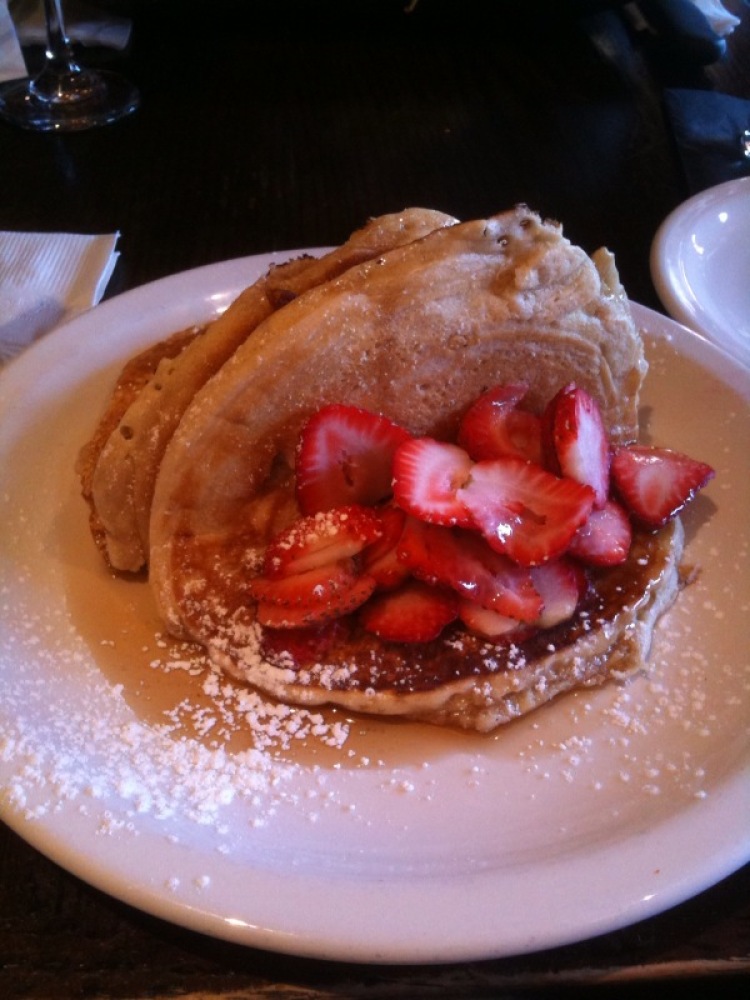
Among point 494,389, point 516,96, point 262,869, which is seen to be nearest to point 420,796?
point 262,869

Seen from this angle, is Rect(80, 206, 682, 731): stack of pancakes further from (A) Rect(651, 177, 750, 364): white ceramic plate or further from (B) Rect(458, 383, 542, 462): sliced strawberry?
(A) Rect(651, 177, 750, 364): white ceramic plate

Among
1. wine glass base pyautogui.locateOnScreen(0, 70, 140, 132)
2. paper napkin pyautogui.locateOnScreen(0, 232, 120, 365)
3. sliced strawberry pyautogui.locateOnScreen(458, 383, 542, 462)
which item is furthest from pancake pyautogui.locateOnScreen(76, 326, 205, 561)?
wine glass base pyautogui.locateOnScreen(0, 70, 140, 132)

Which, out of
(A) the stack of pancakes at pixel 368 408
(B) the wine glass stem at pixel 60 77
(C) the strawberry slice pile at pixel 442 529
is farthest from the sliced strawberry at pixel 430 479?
(B) the wine glass stem at pixel 60 77

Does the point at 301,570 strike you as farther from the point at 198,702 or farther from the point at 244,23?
the point at 244,23

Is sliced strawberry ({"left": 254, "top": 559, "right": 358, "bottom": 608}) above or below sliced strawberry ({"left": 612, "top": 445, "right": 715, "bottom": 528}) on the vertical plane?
above

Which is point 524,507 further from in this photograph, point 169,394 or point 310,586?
point 169,394

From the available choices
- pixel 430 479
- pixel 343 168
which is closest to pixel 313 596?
pixel 430 479
